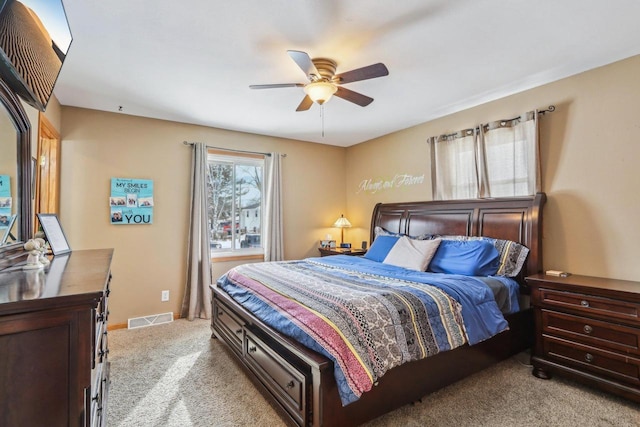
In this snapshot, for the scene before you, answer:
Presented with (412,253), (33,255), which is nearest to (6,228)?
(33,255)

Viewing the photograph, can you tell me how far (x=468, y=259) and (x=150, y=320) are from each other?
3.69 m

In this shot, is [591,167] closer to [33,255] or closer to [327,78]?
[327,78]

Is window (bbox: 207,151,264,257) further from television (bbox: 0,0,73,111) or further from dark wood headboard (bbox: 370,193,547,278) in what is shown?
television (bbox: 0,0,73,111)

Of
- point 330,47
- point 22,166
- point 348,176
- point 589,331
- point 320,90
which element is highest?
point 330,47

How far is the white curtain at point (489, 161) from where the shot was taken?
3.09 meters

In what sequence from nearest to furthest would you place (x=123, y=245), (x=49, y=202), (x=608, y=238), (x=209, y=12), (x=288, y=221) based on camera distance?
(x=209, y=12)
(x=608, y=238)
(x=49, y=202)
(x=123, y=245)
(x=288, y=221)

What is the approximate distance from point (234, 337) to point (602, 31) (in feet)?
11.9

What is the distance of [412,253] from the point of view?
330 centimetres

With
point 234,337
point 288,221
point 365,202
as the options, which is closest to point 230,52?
point 234,337

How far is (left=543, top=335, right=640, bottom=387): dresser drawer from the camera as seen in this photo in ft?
6.95

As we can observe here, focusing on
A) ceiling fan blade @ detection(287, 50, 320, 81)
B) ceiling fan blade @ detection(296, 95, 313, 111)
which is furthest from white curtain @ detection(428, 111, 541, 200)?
ceiling fan blade @ detection(287, 50, 320, 81)

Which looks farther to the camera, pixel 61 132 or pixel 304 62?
pixel 61 132

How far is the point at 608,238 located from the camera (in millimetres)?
2611

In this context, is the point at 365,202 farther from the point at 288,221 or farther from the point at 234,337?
the point at 234,337
